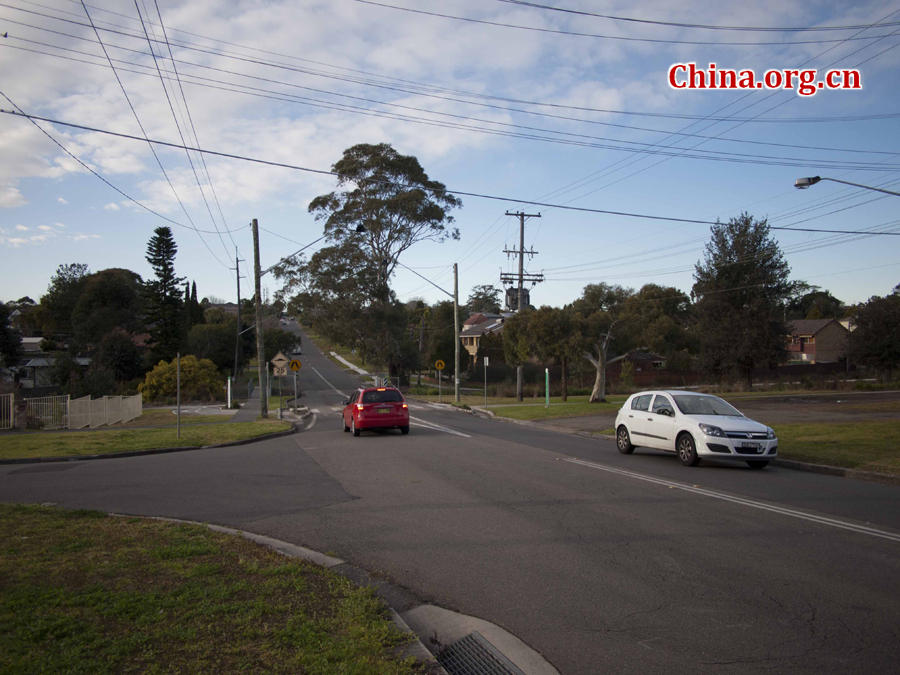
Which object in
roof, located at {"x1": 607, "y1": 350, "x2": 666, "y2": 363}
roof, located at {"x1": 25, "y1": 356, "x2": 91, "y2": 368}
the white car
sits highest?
roof, located at {"x1": 607, "y1": 350, "x2": 666, "y2": 363}

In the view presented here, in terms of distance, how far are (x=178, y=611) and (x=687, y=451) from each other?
1036 cm

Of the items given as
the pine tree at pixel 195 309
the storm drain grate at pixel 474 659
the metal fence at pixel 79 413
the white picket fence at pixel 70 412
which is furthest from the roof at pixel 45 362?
the storm drain grate at pixel 474 659

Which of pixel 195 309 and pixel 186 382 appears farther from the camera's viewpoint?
pixel 195 309

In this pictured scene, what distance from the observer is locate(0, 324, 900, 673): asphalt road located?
4.32 metres

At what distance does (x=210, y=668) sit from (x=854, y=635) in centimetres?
425

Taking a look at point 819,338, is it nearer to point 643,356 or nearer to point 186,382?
point 643,356

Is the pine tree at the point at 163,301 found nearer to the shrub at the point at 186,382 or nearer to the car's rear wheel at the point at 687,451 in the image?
the shrub at the point at 186,382

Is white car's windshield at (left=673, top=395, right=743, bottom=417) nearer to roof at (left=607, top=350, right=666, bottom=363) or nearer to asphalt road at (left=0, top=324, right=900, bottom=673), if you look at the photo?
asphalt road at (left=0, top=324, right=900, bottom=673)

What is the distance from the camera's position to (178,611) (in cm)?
449

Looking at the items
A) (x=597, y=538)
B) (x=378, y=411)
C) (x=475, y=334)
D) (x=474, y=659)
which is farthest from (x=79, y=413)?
(x=475, y=334)

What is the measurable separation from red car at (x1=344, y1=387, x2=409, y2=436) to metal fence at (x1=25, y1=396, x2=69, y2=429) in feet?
49.1

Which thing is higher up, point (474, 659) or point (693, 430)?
point (693, 430)

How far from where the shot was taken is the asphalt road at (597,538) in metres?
4.32

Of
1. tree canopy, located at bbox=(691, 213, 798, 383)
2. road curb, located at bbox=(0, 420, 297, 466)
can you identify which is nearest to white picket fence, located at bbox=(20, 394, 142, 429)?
road curb, located at bbox=(0, 420, 297, 466)
